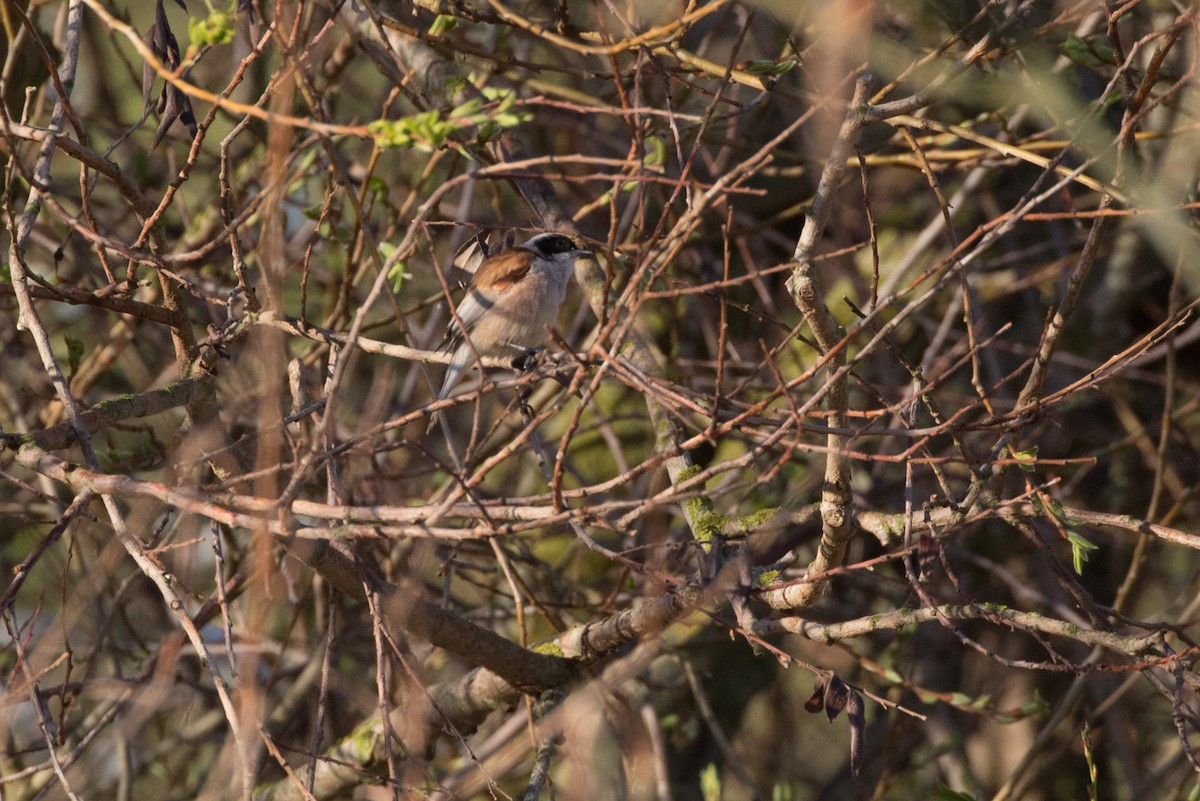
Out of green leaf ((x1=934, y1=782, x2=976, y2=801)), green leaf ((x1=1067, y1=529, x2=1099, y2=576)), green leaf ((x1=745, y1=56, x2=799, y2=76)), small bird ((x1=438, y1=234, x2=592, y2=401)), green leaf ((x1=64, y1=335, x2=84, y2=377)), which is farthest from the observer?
small bird ((x1=438, y1=234, x2=592, y2=401))

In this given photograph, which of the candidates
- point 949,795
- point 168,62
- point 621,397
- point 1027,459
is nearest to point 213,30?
point 168,62

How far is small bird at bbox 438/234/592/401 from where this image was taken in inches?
200

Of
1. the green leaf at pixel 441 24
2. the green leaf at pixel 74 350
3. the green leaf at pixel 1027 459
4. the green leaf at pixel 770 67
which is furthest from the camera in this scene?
the green leaf at pixel 74 350

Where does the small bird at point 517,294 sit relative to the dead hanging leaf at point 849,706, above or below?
below

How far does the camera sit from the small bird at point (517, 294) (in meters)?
5.07

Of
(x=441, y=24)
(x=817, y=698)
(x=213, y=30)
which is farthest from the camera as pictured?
(x=441, y=24)

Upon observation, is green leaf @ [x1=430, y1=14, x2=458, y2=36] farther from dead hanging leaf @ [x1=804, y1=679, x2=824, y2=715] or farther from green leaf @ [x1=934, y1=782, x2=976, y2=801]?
green leaf @ [x1=934, y1=782, x2=976, y2=801]

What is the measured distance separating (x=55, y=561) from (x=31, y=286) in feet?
12.7

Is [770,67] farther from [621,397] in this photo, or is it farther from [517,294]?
[621,397]

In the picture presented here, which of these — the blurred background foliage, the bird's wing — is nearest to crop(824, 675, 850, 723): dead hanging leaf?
the blurred background foliage

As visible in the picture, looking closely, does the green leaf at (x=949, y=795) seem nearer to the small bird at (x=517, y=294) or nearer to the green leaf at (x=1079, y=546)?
the green leaf at (x=1079, y=546)

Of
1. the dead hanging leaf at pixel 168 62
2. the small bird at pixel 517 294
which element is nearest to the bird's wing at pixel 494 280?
the small bird at pixel 517 294

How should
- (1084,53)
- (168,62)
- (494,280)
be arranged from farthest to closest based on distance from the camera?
(494,280) < (1084,53) < (168,62)

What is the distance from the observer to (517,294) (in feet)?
16.7
